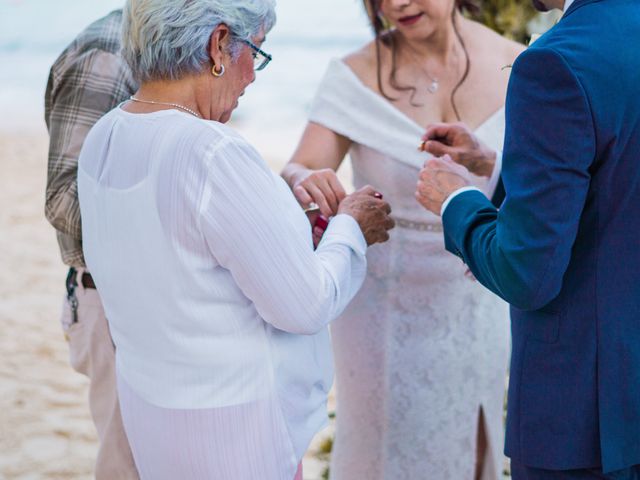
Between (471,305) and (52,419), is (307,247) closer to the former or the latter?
(471,305)

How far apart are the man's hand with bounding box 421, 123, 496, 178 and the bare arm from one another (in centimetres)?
29

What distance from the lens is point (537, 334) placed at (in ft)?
6.68

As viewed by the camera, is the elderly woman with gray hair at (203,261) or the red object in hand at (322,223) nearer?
the elderly woman with gray hair at (203,261)

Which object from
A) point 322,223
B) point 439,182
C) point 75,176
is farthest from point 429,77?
point 75,176

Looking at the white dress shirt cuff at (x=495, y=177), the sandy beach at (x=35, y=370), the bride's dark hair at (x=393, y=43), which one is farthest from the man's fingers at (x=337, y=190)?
the sandy beach at (x=35, y=370)

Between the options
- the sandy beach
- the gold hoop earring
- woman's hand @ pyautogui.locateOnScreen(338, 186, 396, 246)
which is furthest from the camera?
the sandy beach

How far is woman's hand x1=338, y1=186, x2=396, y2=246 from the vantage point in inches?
94.8

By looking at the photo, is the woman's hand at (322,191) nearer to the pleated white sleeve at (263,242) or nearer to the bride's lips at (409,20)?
the pleated white sleeve at (263,242)

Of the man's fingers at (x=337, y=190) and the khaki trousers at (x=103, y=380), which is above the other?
the man's fingers at (x=337, y=190)

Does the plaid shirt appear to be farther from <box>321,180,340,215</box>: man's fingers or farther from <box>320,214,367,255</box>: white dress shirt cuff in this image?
<box>320,214,367,255</box>: white dress shirt cuff

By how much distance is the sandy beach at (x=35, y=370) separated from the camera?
450cm

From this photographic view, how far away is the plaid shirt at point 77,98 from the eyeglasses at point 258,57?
681mm

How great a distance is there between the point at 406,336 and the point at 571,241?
1.35m

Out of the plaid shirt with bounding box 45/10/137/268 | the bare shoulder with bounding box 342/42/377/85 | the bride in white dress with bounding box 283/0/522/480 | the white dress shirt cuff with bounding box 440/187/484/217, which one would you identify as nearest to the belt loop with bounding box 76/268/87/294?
the plaid shirt with bounding box 45/10/137/268
